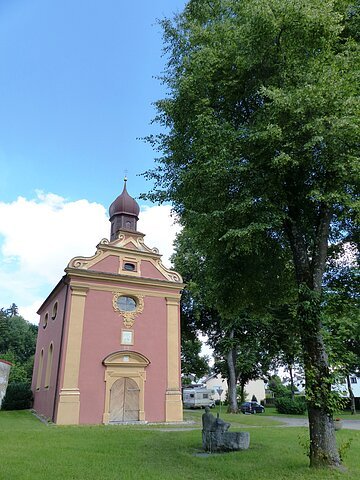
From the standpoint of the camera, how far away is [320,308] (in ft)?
28.7

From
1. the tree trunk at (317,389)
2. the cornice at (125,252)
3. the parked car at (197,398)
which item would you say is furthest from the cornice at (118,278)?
the parked car at (197,398)

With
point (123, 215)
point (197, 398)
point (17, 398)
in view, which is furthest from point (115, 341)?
point (197, 398)

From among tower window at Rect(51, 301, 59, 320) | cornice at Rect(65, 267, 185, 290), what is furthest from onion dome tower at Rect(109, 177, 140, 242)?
tower window at Rect(51, 301, 59, 320)

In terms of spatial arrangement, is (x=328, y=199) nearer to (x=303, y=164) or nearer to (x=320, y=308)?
(x=303, y=164)

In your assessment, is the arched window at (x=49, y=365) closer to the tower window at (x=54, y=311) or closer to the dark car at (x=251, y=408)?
the tower window at (x=54, y=311)

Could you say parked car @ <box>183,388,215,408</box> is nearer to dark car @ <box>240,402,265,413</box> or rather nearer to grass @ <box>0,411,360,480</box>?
dark car @ <box>240,402,265,413</box>

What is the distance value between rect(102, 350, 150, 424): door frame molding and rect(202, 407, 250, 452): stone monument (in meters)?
10.4

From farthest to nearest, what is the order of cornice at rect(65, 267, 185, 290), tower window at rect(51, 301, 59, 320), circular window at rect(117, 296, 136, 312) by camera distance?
tower window at rect(51, 301, 59, 320)
circular window at rect(117, 296, 136, 312)
cornice at rect(65, 267, 185, 290)

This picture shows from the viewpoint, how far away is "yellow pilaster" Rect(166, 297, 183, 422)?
71.4ft

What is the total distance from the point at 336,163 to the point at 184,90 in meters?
4.33

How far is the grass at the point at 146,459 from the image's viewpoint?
25.7 feet

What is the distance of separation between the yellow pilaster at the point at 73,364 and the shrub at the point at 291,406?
→ 1850cm

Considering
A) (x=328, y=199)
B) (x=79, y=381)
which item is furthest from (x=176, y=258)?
(x=328, y=199)

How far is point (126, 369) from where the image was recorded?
21.2 metres
